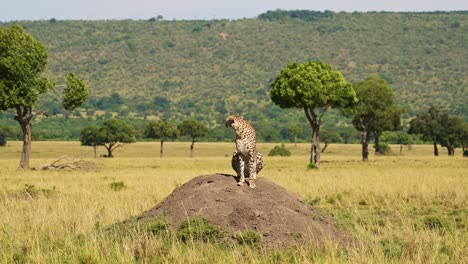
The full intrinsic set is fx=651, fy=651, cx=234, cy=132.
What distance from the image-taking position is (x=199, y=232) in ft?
39.4

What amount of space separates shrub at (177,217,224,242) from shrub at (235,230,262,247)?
41cm

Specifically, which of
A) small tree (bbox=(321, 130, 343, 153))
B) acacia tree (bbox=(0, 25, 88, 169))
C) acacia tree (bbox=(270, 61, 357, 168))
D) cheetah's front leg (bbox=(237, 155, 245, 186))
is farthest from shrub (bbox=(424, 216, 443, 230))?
small tree (bbox=(321, 130, 343, 153))

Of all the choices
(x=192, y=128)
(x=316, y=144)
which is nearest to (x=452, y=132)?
(x=192, y=128)

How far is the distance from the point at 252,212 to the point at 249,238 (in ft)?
3.24

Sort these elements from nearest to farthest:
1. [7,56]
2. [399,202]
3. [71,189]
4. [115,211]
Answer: [115,211] → [399,202] → [71,189] → [7,56]

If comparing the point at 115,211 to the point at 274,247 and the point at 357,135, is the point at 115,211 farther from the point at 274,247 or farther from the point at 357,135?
the point at 357,135

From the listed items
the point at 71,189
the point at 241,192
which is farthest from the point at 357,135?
the point at 241,192

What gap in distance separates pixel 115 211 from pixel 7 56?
2525cm

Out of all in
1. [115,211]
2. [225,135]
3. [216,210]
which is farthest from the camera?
[225,135]

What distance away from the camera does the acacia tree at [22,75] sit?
124ft

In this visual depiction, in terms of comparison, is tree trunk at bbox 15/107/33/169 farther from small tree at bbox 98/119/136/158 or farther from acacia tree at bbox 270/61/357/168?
small tree at bbox 98/119/136/158

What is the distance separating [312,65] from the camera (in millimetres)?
50938

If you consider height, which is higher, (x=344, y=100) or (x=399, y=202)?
(x=344, y=100)

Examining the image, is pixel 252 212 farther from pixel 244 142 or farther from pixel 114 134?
pixel 114 134
